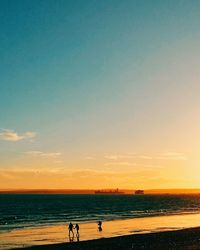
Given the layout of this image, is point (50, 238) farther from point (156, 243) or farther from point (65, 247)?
point (156, 243)

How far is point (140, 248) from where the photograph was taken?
3744 cm

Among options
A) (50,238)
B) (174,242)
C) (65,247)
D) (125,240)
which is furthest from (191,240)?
(50,238)

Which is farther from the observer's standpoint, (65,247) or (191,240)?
(191,240)

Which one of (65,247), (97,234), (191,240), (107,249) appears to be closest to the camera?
(107,249)

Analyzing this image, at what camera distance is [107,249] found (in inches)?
1453

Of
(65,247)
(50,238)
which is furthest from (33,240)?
(65,247)

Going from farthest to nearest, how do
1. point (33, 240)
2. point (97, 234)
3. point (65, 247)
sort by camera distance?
point (97, 234) < point (33, 240) < point (65, 247)

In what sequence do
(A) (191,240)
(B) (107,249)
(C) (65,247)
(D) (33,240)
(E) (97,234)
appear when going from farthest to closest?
(E) (97,234) → (D) (33,240) → (A) (191,240) → (C) (65,247) → (B) (107,249)

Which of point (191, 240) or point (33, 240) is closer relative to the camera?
point (191, 240)

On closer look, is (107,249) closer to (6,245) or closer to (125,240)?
(125,240)

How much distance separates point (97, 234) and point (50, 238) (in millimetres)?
7046

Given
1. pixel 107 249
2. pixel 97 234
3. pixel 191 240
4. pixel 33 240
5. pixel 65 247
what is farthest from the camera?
pixel 97 234

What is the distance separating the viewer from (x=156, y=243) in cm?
4075

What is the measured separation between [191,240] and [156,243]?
4.27 metres
